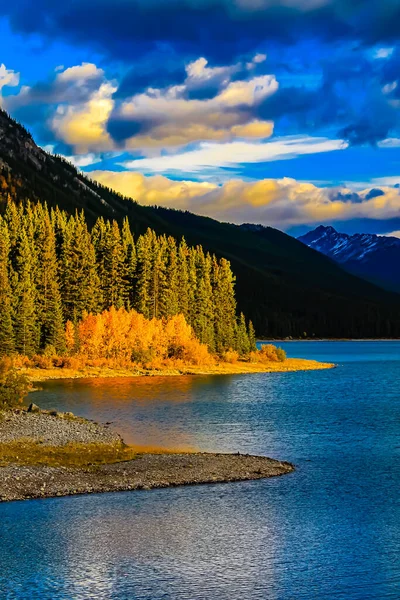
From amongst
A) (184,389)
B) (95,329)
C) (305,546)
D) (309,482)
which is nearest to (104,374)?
(95,329)

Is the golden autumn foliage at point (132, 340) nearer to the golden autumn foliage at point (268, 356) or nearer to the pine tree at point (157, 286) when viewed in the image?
the pine tree at point (157, 286)

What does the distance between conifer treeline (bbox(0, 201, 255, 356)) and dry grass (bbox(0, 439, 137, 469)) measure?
62310mm

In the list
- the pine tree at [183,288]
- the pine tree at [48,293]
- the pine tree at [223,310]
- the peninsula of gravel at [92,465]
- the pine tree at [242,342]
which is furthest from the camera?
the pine tree at [242,342]

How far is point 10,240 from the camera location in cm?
11956

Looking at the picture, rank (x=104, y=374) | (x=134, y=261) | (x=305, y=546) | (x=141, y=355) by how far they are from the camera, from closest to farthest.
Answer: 1. (x=305, y=546)
2. (x=104, y=374)
3. (x=141, y=355)
4. (x=134, y=261)

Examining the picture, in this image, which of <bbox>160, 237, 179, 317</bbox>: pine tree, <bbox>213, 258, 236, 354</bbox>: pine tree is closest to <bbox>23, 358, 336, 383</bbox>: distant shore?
<bbox>213, 258, 236, 354</bbox>: pine tree

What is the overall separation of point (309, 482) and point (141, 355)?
3255 inches

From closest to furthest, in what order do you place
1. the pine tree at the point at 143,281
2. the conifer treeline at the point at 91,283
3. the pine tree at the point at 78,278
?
1. the conifer treeline at the point at 91,283
2. the pine tree at the point at 78,278
3. the pine tree at the point at 143,281

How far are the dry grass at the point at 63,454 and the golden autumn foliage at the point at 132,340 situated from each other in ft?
231

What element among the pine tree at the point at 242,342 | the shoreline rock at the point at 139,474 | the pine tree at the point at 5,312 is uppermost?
the pine tree at the point at 5,312

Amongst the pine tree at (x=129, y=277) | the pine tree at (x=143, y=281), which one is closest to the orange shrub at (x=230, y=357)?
the pine tree at (x=143, y=281)

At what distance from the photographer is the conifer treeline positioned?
112438 mm

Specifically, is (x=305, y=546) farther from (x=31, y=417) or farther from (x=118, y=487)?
(x=31, y=417)

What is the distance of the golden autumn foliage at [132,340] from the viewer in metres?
119
